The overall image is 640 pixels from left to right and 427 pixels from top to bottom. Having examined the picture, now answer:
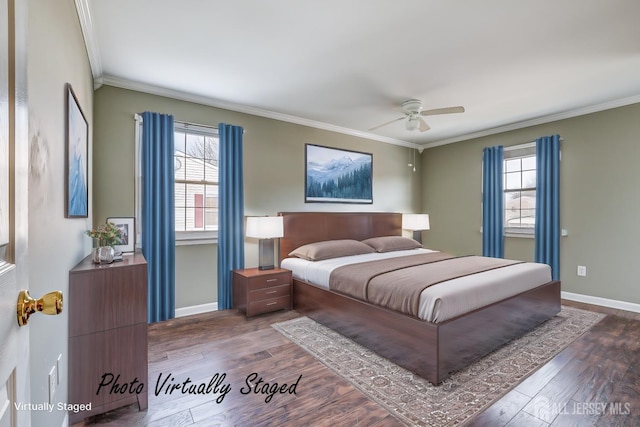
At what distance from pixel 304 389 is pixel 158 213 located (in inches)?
93.8

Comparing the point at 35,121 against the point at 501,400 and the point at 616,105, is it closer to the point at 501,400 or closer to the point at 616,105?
the point at 501,400

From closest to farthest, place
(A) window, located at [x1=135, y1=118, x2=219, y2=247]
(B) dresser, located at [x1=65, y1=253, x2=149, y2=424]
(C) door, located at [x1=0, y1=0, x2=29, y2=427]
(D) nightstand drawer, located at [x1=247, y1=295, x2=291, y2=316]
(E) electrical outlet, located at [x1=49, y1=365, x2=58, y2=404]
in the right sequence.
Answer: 1. (C) door, located at [x1=0, y1=0, x2=29, y2=427]
2. (E) electrical outlet, located at [x1=49, y1=365, x2=58, y2=404]
3. (B) dresser, located at [x1=65, y1=253, x2=149, y2=424]
4. (D) nightstand drawer, located at [x1=247, y1=295, x2=291, y2=316]
5. (A) window, located at [x1=135, y1=118, x2=219, y2=247]

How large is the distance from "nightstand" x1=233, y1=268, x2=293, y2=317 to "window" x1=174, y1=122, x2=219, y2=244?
0.70 m

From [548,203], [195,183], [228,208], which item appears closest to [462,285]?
[228,208]

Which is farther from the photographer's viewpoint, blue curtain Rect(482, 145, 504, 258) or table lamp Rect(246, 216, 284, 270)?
blue curtain Rect(482, 145, 504, 258)

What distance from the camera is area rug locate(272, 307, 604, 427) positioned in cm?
190

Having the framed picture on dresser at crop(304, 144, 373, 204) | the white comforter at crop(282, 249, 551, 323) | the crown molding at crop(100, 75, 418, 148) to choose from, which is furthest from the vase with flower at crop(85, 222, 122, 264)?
the framed picture on dresser at crop(304, 144, 373, 204)

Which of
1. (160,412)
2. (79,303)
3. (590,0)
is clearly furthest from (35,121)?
(590,0)

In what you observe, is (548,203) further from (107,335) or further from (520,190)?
(107,335)

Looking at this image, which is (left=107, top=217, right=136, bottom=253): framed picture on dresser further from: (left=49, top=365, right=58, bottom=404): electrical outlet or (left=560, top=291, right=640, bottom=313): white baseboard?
(left=560, top=291, right=640, bottom=313): white baseboard

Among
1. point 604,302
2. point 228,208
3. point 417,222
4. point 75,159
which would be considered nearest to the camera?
point 75,159

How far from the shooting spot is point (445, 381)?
7.16 feet

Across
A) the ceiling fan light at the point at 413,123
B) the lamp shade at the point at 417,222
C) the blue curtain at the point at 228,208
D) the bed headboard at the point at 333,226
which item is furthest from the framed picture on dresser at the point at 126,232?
the lamp shade at the point at 417,222

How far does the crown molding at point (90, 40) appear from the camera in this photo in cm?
208
